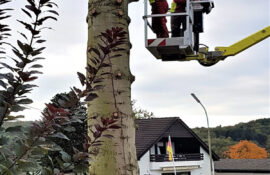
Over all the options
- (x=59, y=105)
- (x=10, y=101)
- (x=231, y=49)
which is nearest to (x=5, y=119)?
(x=10, y=101)

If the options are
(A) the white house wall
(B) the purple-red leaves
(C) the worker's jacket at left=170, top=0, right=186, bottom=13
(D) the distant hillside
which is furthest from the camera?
(D) the distant hillside

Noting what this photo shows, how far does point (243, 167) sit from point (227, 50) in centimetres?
4073

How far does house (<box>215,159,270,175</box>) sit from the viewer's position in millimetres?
45531

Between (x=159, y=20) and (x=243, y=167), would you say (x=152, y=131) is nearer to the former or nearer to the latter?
(x=243, y=167)

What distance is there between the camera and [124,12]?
3.41 metres

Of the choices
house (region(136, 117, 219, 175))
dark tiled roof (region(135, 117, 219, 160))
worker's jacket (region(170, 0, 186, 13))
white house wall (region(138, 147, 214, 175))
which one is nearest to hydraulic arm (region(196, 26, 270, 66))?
worker's jacket (region(170, 0, 186, 13))

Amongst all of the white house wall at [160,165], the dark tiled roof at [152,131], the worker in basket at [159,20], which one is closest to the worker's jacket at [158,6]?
the worker in basket at [159,20]

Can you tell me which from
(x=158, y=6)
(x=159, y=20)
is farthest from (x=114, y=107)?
(x=159, y=20)

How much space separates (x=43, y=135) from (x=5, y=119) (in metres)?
0.14

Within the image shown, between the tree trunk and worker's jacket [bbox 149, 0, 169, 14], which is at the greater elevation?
worker's jacket [bbox 149, 0, 169, 14]

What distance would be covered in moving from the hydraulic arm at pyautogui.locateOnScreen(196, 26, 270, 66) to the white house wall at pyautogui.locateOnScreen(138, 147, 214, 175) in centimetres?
2413

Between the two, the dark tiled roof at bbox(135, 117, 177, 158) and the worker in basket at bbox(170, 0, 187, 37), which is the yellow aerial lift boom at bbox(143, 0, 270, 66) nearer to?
the worker in basket at bbox(170, 0, 187, 37)

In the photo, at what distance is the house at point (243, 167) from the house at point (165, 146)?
30.0 ft

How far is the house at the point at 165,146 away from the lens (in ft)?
109
